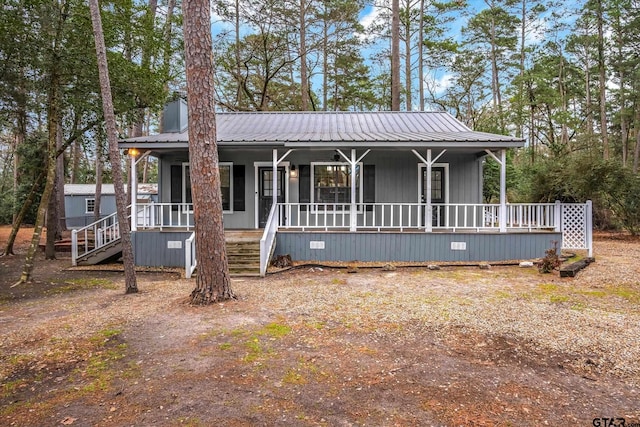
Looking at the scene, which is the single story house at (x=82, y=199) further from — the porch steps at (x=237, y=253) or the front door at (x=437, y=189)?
the front door at (x=437, y=189)

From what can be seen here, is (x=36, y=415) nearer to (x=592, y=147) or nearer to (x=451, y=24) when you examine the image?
(x=592, y=147)

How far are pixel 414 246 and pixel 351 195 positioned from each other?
2139 millimetres

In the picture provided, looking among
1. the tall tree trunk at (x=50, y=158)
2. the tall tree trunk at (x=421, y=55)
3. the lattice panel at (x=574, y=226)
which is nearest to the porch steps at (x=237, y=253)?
the tall tree trunk at (x=50, y=158)

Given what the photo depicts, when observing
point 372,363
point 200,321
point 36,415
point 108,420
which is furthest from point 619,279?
point 36,415

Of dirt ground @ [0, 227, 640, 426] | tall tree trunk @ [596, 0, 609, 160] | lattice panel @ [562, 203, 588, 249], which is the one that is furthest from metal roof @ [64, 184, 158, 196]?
tall tree trunk @ [596, 0, 609, 160]

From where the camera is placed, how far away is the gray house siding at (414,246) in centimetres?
920

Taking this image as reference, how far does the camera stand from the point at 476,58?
22.5m

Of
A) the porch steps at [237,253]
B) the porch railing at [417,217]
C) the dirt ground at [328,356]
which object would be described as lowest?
the dirt ground at [328,356]

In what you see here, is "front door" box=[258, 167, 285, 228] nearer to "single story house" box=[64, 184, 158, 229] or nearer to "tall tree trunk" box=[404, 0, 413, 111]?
"tall tree trunk" box=[404, 0, 413, 111]

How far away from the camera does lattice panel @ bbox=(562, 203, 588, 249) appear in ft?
30.2

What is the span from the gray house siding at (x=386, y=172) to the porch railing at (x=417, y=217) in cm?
43

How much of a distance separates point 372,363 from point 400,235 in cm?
596

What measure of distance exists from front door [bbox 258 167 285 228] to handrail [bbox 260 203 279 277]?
5.35 ft

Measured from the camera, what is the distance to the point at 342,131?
1178cm
